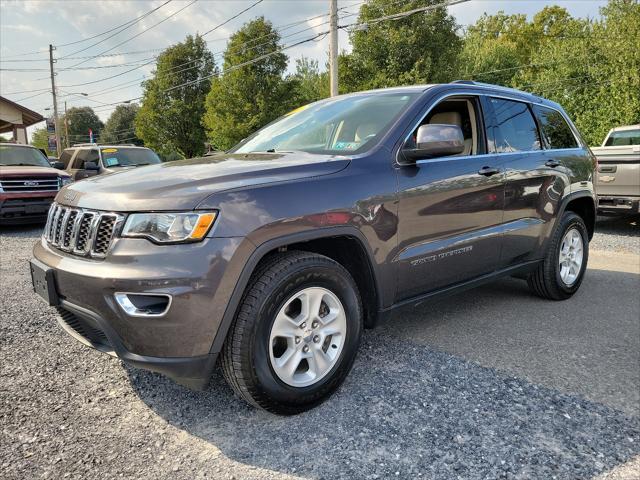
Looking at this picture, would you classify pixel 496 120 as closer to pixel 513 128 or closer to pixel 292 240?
pixel 513 128

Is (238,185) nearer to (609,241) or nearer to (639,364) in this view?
(639,364)

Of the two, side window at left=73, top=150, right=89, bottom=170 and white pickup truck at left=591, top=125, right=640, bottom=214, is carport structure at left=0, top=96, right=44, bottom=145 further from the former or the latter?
white pickup truck at left=591, top=125, right=640, bottom=214

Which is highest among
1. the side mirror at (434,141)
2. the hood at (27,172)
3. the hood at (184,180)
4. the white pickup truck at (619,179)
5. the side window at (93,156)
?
the side mirror at (434,141)

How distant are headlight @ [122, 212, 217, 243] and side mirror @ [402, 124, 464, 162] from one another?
137 centimetres

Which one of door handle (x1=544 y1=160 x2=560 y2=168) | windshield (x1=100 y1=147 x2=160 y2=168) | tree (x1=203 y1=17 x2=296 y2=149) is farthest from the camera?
tree (x1=203 y1=17 x2=296 y2=149)

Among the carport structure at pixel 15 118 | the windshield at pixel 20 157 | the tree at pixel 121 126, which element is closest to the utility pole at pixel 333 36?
the windshield at pixel 20 157

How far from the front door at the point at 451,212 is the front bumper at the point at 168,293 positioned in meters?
1.18

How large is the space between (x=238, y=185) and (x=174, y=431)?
1.28 meters

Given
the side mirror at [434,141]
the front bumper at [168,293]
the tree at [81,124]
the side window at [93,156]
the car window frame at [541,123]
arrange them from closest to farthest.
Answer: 1. the front bumper at [168,293]
2. the side mirror at [434,141]
3. the car window frame at [541,123]
4. the side window at [93,156]
5. the tree at [81,124]

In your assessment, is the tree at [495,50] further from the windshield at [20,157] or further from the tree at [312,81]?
the windshield at [20,157]

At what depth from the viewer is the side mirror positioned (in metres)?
3.00

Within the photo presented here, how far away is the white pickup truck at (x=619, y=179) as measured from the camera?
841cm

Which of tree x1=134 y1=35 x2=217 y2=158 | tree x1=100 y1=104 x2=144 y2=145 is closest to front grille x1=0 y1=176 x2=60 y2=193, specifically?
tree x1=134 y1=35 x2=217 y2=158

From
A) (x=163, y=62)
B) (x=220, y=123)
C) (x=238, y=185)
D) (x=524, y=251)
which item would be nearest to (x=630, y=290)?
(x=524, y=251)
